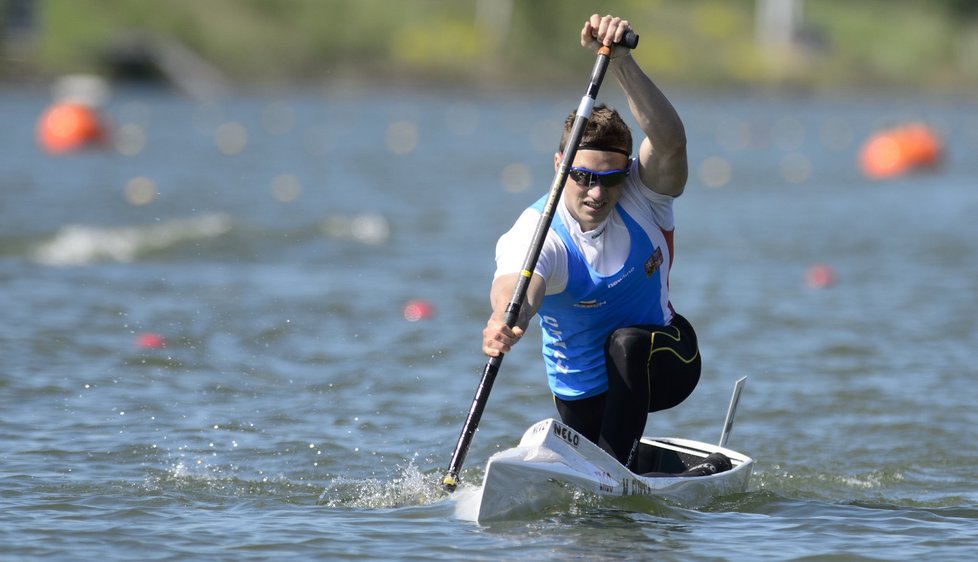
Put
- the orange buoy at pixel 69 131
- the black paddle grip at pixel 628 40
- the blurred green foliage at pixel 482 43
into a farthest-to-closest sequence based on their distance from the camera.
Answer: the blurred green foliage at pixel 482 43 < the orange buoy at pixel 69 131 < the black paddle grip at pixel 628 40

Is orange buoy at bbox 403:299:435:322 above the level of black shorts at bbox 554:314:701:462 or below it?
above

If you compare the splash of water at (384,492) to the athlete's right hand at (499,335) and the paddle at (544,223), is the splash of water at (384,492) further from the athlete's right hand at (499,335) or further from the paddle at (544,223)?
the athlete's right hand at (499,335)

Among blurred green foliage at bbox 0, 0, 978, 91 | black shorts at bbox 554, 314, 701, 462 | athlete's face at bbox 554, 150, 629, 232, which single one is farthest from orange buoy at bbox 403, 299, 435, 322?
blurred green foliage at bbox 0, 0, 978, 91

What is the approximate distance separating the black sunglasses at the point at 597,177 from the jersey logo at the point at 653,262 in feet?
1.33

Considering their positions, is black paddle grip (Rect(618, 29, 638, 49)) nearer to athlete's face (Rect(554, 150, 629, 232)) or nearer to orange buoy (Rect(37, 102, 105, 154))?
athlete's face (Rect(554, 150, 629, 232))

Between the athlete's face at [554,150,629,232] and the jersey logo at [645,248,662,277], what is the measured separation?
0.31 m

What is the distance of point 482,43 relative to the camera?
82938 mm

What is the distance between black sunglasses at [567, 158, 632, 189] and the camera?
6.70 metres

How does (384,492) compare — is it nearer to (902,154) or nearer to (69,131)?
(902,154)

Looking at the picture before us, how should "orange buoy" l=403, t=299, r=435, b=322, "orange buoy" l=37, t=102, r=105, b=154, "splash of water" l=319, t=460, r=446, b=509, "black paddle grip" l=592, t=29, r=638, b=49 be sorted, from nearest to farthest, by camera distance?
"black paddle grip" l=592, t=29, r=638, b=49 → "splash of water" l=319, t=460, r=446, b=509 → "orange buoy" l=403, t=299, r=435, b=322 → "orange buoy" l=37, t=102, r=105, b=154

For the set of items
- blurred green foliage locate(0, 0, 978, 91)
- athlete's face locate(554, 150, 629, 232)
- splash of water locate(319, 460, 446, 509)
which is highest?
blurred green foliage locate(0, 0, 978, 91)

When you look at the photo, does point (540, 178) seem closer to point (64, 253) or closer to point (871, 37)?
point (64, 253)

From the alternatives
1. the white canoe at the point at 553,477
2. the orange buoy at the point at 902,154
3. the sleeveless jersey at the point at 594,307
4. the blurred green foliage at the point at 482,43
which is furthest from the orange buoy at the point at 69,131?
the blurred green foliage at the point at 482,43

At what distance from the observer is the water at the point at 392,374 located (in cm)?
698
